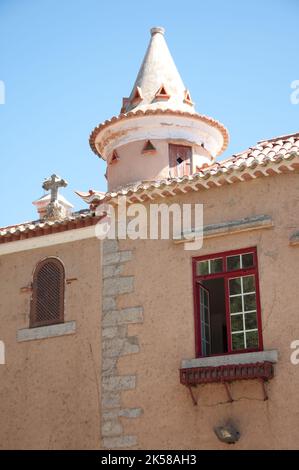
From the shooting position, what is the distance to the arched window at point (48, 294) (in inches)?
597

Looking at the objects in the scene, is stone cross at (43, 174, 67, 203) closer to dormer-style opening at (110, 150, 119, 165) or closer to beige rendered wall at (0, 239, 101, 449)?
dormer-style opening at (110, 150, 119, 165)

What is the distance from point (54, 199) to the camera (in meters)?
17.4

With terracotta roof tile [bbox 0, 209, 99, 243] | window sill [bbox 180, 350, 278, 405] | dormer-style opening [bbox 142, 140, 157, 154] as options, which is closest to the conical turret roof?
dormer-style opening [bbox 142, 140, 157, 154]

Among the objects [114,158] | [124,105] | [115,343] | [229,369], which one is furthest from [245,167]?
[124,105]

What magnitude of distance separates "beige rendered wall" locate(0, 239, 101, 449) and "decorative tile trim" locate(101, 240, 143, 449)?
153 mm

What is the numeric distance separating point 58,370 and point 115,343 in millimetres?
1214

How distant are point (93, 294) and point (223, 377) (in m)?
3.16

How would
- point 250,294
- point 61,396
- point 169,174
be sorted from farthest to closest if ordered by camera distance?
point 169,174 → point 61,396 → point 250,294

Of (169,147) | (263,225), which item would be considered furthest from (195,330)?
(169,147)

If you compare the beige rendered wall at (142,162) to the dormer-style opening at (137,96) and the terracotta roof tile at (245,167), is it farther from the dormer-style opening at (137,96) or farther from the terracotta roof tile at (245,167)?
the terracotta roof tile at (245,167)

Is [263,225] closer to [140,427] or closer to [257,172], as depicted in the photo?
[257,172]

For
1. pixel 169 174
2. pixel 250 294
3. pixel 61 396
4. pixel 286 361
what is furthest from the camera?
pixel 169 174

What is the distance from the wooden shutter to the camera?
672 inches

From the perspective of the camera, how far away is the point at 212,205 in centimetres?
1426
